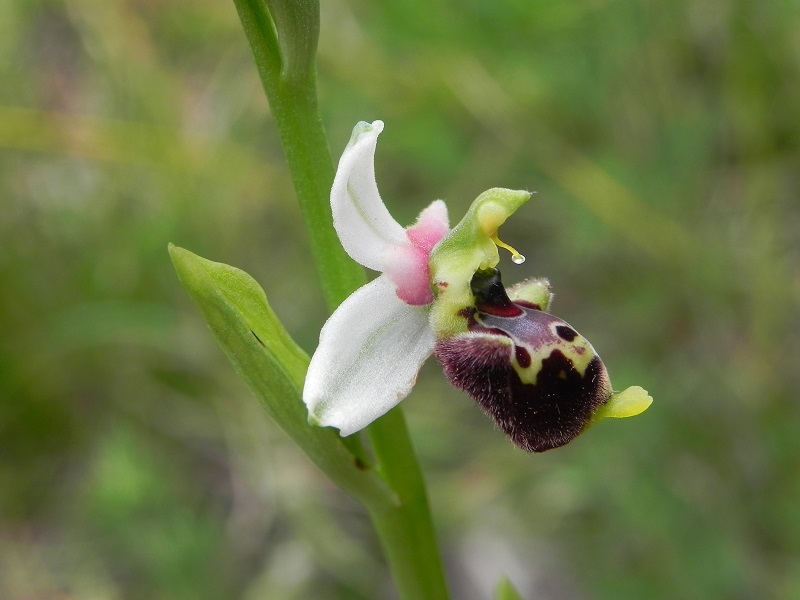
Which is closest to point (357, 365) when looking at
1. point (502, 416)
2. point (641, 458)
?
point (502, 416)

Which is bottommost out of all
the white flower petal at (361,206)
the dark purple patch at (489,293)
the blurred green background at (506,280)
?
the blurred green background at (506,280)

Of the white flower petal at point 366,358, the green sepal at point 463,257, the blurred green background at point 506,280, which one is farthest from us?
the blurred green background at point 506,280

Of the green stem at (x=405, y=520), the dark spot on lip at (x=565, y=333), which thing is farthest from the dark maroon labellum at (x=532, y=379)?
the green stem at (x=405, y=520)

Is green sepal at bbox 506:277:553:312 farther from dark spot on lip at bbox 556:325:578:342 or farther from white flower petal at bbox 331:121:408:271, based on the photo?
white flower petal at bbox 331:121:408:271

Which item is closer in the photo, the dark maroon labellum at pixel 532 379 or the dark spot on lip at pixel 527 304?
the dark maroon labellum at pixel 532 379

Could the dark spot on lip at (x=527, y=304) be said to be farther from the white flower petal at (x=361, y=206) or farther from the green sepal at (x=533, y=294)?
the white flower petal at (x=361, y=206)

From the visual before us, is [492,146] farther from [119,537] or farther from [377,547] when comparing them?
[119,537]
